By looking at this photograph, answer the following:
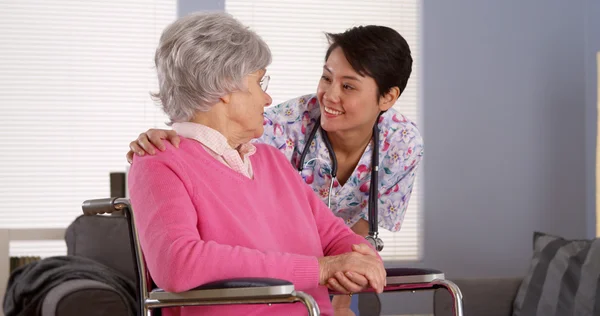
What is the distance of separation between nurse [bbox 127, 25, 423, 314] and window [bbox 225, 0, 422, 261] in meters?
2.41

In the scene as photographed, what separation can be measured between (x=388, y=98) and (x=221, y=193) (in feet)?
3.01

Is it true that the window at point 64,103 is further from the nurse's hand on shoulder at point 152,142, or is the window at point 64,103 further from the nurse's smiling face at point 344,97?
the nurse's hand on shoulder at point 152,142

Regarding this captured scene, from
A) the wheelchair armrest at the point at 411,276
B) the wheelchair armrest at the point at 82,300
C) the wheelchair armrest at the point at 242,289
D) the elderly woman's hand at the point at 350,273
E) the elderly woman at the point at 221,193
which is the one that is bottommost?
the wheelchair armrest at the point at 82,300

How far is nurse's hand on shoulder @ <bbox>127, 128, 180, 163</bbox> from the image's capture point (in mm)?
1611

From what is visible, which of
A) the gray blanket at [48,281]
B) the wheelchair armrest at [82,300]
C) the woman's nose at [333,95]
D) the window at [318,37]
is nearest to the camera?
the woman's nose at [333,95]

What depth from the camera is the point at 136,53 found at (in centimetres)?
489

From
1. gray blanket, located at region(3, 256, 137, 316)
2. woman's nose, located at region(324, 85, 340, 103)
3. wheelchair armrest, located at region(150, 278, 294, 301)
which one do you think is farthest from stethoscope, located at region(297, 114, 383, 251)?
gray blanket, located at region(3, 256, 137, 316)

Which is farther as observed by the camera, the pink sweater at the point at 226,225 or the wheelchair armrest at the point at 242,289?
the pink sweater at the point at 226,225

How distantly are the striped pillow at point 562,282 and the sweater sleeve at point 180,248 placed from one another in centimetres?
184

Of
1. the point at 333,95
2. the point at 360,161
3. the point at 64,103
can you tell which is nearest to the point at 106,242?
the point at 64,103

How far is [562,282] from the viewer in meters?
3.16

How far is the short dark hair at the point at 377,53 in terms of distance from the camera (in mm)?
2361

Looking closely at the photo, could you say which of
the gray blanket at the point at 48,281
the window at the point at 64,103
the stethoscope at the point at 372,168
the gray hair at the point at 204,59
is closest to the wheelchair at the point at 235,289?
the gray hair at the point at 204,59

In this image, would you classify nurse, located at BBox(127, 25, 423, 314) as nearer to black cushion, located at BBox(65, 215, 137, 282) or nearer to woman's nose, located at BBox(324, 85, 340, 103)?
woman's nose, located at BBox(324, 85, 340, 103)
